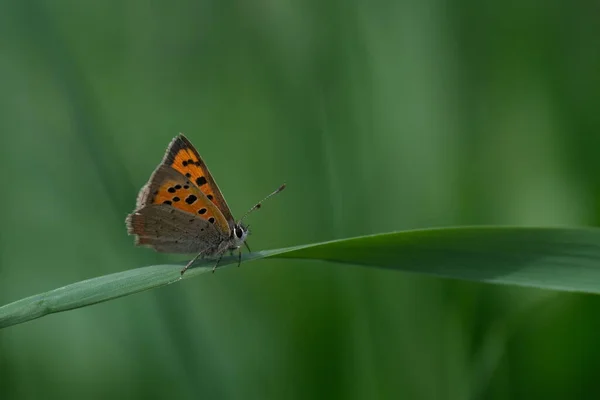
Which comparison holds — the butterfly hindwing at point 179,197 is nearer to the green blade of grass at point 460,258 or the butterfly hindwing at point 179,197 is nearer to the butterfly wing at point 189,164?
the butterfly wing at point 189,164

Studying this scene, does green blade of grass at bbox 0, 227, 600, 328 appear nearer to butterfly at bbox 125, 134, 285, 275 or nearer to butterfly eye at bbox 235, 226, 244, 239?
butterfly at bbox 125, 134, 285, 275

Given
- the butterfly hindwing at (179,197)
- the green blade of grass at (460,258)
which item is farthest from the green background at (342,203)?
the green blade of grass at (460,258)

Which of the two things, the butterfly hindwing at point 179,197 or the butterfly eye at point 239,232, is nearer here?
the butterfly hindwing at point 179,197

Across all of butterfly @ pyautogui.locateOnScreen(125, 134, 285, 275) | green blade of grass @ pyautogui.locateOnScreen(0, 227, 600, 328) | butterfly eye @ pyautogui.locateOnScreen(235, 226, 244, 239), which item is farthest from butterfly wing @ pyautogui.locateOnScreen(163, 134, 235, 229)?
green blade of grass @ pyautogui.locateOnScreen(0, 227, 600, 328)

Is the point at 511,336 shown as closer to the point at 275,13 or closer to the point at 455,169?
the point at 455,169

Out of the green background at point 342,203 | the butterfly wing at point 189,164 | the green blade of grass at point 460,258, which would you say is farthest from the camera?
the butterfly wing at point 189,164

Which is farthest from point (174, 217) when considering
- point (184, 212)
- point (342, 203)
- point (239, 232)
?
point (342, 203)

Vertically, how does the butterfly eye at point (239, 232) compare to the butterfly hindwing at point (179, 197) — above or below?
below

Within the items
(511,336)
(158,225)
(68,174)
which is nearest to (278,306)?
(158,225)

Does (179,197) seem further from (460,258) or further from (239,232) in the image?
(460,258)
